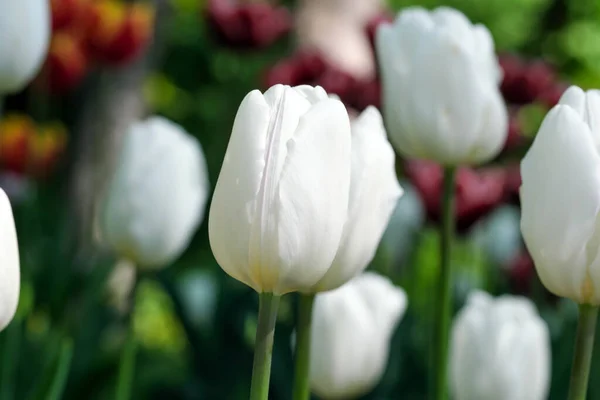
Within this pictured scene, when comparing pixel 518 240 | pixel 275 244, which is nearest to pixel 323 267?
pixel 275 244

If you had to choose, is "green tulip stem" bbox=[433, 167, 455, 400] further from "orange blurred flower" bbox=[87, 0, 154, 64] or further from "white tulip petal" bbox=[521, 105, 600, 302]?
"orange blurred flower" bbox=[87, 0, 154, 64]

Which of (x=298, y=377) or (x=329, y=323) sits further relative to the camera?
(x=329, y=323)

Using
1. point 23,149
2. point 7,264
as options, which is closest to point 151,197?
point 7,264

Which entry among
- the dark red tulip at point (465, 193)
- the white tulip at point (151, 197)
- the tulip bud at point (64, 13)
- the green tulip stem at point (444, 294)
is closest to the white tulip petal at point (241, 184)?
the green tulip stem at point (444, 294)

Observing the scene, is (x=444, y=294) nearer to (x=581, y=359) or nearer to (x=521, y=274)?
(x=581, y=359)

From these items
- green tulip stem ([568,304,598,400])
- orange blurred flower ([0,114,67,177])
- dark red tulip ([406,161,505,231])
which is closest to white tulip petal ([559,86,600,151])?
green tulip stem ([568,304,598,400])

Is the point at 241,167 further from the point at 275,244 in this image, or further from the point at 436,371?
the point at 436,371
